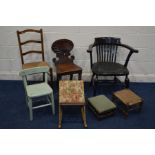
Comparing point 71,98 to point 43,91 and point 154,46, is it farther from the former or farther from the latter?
point 154,46

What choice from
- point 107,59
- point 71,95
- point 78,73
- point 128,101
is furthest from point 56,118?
point 107,59

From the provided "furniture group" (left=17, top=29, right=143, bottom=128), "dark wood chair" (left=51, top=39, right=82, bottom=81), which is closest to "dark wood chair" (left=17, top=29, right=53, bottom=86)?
"furniture group" (left=17, top=29, right=143, bottom=128)

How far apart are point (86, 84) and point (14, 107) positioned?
1.28m

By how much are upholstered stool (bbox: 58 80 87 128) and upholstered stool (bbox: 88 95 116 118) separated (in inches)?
6.6

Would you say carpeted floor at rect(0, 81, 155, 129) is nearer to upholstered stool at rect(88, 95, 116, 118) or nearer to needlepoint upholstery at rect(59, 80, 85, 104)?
upholstered stool at rect(88, 95, 116, 118)

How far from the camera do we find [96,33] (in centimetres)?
341

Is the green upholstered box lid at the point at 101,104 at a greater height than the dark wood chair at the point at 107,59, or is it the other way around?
the dark wood chair at the point at 107,59

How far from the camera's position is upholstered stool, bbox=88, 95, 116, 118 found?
9.13 ft

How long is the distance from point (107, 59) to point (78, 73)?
1.95ft

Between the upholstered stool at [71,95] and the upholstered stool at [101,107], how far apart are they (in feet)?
0.55

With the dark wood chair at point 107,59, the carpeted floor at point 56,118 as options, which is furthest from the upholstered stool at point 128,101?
the dark wood chair at point 107,59

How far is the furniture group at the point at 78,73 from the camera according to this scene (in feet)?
8.86

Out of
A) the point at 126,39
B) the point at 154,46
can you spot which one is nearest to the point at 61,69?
the point at 126,39

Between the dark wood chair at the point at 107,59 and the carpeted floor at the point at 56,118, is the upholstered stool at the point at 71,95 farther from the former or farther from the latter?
the dark wood chair at the point at 107,59
